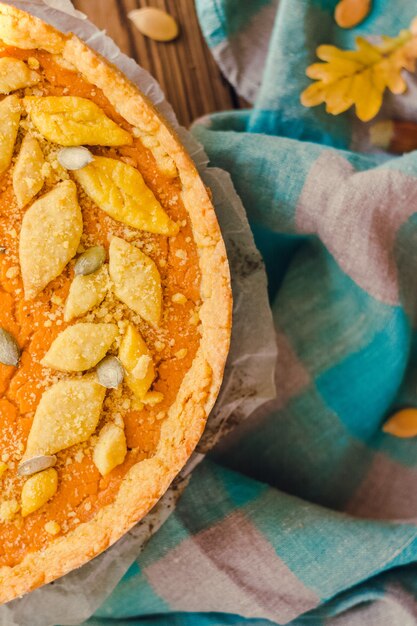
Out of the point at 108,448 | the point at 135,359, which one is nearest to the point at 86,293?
the point at 135,359

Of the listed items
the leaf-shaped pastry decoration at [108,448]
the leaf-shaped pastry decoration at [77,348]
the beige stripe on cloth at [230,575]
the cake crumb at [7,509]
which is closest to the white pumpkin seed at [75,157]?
the leaf-shaped pastry decoration at [77,348]

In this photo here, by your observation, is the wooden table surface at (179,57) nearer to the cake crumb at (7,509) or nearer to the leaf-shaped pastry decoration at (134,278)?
the leaf-shaped pastry decoration at (134,278)

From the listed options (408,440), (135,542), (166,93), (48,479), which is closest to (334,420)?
(408,440)

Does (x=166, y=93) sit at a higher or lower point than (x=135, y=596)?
higher

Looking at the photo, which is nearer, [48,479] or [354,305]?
[48,479]

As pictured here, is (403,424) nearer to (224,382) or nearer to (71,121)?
(224,382)

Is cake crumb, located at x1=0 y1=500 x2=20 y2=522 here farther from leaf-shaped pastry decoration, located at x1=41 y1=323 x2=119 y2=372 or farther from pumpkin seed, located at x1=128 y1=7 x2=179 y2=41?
pumpkin seed, located at x1=128 y1=7 x2=179 y2=41

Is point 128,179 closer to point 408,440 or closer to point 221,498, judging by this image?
point 221,498
